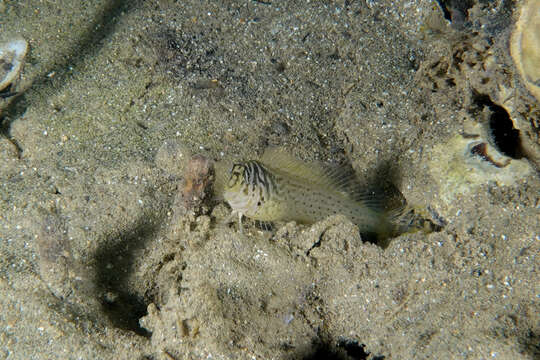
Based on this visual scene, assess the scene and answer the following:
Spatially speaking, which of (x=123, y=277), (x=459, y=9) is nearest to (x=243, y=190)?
(x=123, y=277)

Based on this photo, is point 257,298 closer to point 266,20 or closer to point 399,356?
point 399,356

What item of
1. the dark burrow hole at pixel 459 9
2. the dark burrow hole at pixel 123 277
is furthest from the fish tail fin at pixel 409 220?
the dark burrow hole at pixel 123 277

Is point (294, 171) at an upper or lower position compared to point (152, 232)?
upper

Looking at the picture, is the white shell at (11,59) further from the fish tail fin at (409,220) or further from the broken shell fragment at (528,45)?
the broken shell fragment at (528,45)

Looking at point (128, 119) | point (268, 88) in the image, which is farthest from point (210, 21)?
point (128, 119)

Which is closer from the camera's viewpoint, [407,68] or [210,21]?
[407,68]
